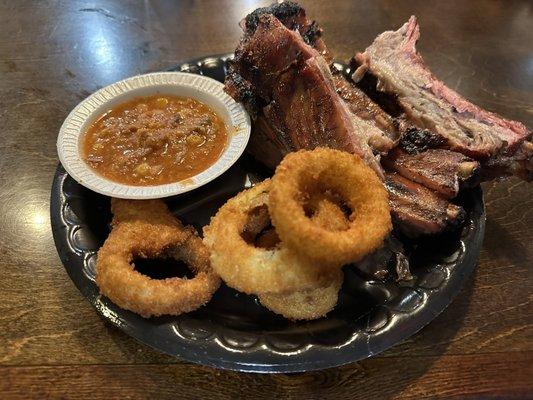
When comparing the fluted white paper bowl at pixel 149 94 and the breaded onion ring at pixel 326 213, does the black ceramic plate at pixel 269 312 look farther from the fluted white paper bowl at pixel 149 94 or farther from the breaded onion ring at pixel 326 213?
the breaded onion ring at pixel 326 213

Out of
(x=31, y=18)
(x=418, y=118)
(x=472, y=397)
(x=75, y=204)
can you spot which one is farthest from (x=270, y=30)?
(x=31, y=18)

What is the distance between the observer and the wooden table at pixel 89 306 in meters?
1.93

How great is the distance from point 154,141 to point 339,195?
3.19ft

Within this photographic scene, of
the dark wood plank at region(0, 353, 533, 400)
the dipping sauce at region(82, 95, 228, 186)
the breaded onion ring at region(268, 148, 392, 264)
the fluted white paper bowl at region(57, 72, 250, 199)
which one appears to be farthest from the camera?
the dipping sauce at region(82, 95, 228, 186)

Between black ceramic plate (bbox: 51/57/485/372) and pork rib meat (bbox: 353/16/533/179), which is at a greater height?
pork rib meat (bbox: 353/16/533/179)

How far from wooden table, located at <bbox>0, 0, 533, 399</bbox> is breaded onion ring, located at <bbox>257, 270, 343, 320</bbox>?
243 mm

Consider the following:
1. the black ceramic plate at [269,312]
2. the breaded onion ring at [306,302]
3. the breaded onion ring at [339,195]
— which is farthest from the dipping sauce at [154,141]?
the breaded onion ring at [306,302]

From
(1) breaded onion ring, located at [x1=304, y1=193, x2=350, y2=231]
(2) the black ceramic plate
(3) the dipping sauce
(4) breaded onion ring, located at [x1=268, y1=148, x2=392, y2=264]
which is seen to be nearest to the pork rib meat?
(2) the black ceramic plate

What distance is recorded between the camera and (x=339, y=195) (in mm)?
2064

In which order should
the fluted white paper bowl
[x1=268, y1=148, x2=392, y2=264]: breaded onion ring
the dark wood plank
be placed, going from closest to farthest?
[x1=268, y1=148, x2=392, y2=264]: breaded onion ring, the dark wood plank, the fluted white paper bowl

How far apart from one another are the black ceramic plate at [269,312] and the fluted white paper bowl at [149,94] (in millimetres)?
138

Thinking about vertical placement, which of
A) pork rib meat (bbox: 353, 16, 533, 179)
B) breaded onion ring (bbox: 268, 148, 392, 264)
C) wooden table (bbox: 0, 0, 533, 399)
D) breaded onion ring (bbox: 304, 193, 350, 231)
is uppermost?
pork rib meat (bbox: 353, 16, 533, 179)

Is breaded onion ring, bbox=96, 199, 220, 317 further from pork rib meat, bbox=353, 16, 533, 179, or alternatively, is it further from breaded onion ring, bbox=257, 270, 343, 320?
pork rib meat, bbox=353, 16, 533, 179

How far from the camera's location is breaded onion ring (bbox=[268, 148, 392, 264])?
5.78ft
